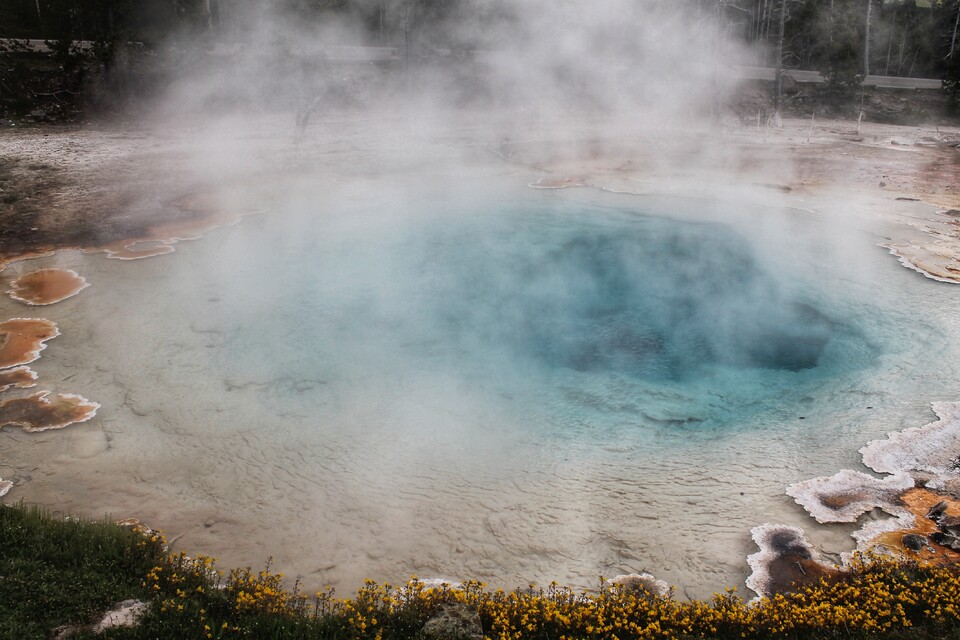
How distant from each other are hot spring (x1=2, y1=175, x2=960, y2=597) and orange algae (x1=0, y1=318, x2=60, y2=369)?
129 millimetres

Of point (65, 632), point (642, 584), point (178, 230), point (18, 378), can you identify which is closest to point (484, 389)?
point (642, 584)

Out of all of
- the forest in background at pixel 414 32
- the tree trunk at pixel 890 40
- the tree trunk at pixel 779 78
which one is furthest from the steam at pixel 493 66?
the tree trunk at pixel 890 40

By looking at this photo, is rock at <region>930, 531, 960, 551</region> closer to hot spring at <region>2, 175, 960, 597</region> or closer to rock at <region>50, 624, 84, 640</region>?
hot spring at <region>2, 175, 960, 597</region>

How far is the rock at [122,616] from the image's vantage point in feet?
8.90

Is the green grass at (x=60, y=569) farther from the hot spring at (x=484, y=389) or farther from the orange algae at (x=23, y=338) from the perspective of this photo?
the orange algae at (x=23, y=338)

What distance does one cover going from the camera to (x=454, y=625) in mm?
2838

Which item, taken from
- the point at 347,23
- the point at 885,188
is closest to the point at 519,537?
the point at 885,188

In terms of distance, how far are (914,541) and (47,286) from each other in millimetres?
7018

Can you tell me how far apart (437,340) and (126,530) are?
2.96 metres

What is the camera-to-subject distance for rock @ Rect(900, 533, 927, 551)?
3.55m

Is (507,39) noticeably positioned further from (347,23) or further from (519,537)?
(519,537)

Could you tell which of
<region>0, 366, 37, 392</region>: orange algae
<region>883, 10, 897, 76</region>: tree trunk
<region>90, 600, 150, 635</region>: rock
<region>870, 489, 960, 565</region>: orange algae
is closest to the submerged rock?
<region>870, 489, 960, 565</region>: orange algae

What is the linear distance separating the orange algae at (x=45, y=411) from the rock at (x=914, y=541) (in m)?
4.94

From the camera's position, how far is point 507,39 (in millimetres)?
15141
